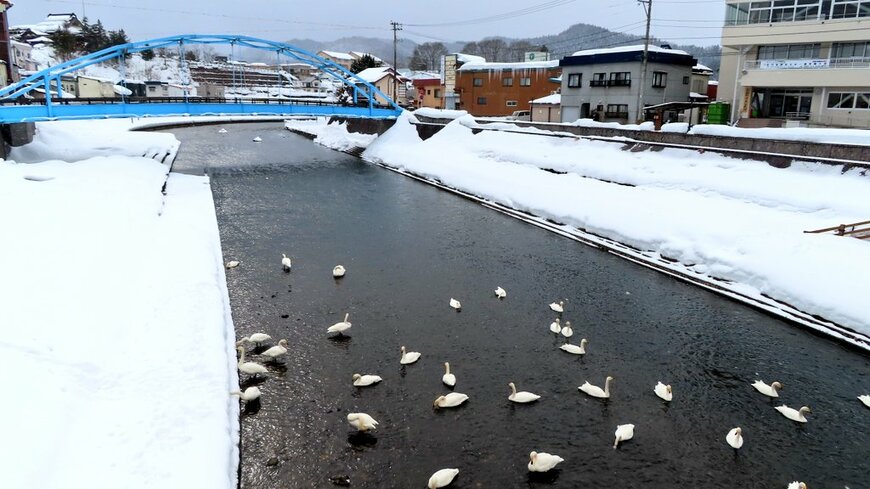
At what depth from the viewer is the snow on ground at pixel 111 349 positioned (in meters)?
6.41

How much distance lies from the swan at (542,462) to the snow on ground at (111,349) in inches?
146

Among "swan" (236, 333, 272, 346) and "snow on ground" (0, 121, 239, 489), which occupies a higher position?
"snow on ground" (0, 121, 239, 489)

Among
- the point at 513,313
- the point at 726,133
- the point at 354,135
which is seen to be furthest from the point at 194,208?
the point at 354,135

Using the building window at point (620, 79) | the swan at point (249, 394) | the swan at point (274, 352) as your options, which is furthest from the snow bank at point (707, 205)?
the building window at point (620, 79)

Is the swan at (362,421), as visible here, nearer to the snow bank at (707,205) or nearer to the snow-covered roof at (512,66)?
the snow bank at (707,205)

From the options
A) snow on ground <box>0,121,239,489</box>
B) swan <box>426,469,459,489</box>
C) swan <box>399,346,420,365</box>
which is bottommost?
swan <box>426,469,459,489</box>

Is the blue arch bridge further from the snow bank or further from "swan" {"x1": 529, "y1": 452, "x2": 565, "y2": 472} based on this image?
"swan" {"x1": 529, "y1": 452, "x2": 565, "y2": 472}

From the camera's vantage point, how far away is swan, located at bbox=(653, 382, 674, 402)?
8.95 metres

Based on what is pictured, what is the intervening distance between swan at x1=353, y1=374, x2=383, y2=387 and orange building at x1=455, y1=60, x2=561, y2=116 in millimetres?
44397

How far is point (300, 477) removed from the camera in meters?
7.11

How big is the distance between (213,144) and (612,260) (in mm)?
37747

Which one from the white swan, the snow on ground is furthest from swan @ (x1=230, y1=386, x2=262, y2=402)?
the white swan

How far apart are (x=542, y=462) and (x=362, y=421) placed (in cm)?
251

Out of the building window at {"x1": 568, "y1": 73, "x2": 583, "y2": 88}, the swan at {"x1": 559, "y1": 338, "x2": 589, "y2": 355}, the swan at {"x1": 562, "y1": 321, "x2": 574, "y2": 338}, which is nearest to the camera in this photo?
the swan at {"x1": 559, "y1": 338, "x2": 589, "y2": 355}
